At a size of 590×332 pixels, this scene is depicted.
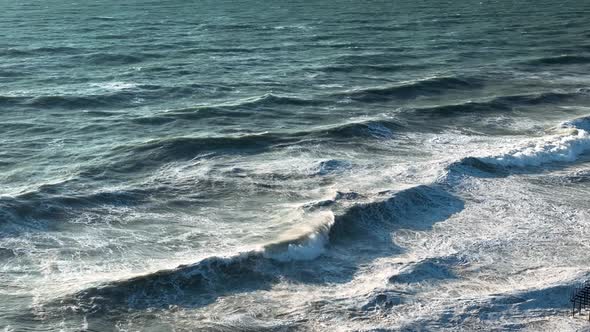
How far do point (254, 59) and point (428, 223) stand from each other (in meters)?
44.4

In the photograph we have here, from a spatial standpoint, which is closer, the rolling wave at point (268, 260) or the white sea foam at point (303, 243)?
the rolling wave at point (268, 260)

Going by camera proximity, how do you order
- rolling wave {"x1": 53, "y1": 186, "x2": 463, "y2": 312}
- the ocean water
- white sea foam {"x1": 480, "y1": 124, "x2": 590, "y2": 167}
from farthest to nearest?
white sea foam {"x1": 480, "y1": 124, "x2": 590, "y2": 167} < rolling wave {"x1": 53, "y1": 186, "x2": 463, "y2": 312} < the ocean water

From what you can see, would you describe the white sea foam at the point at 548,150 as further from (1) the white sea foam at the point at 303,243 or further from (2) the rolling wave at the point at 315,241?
(1) the white sea foam at the point at 303,243

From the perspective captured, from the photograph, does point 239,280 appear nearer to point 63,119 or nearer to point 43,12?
point 63,119

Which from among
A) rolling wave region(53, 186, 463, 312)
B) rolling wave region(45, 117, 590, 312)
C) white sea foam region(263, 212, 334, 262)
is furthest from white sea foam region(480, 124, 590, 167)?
white sea foam region(263, 212, 334, 262)

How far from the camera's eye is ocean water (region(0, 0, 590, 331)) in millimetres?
26562

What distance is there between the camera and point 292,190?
3716cm

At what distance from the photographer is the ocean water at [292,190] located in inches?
1046

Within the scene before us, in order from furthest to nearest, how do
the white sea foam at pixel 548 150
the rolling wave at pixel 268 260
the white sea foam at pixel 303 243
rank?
the white sea foam at pixel 548 150 → the white sea foam at pixel 303 243 → the rolling wave at pixel 268 260

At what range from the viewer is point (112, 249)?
100 feet

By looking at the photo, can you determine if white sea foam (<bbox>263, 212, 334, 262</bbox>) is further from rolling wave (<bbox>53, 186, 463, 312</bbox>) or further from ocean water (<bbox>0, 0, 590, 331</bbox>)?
ocean water (<bbox>0, 0, 590, 331</bbox>)

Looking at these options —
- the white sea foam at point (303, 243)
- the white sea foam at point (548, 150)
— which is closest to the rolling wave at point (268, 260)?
the white sea foam at point (303, 243)

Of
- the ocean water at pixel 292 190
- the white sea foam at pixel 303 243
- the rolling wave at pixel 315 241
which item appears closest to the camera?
the ocean water at pixel 292 190

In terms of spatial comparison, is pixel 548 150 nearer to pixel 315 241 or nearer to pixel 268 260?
pixel 315 241
